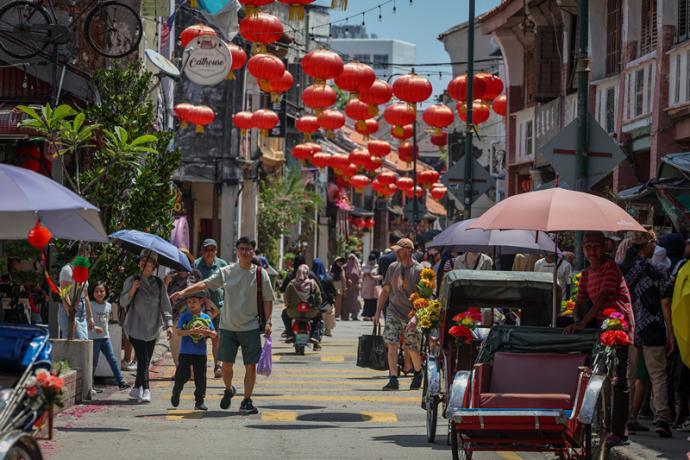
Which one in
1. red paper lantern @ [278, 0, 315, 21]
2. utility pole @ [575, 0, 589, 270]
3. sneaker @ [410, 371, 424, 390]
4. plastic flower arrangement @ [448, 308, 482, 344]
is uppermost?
red paper lantern @ [278, 0, 315, 21]

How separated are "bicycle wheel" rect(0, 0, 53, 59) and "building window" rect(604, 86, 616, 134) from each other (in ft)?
41.7

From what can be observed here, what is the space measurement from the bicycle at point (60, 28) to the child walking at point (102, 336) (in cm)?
459

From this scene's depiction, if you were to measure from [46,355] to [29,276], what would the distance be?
12.5 meters

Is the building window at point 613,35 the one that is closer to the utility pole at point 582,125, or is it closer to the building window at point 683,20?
the building window at point 683,20

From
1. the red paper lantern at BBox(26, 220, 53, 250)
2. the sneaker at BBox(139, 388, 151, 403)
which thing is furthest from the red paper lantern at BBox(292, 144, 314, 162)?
the red paper lantern at BBox(26, 220, 53, 250)

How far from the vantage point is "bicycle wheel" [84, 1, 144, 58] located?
21812 millimetres

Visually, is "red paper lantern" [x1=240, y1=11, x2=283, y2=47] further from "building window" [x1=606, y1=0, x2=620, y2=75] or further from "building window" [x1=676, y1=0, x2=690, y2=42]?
"building window" [x1=606, y1=0, x2=620, y2=75]

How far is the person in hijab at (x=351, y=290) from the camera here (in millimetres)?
39312

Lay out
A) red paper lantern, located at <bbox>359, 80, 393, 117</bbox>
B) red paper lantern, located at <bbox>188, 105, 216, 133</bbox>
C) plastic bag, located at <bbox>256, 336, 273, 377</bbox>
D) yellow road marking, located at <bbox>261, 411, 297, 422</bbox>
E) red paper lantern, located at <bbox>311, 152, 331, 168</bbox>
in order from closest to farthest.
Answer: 1. yellow road marking, located at <bbox>261, 411, 297, 422</bbox>
2. plastic bag, located at <bbox>256, 336, 273, 377</bbox>
3. red paper lantern, located at <bbox>359, 80, 393, 117</bbox>
4. red paper lantern, located at <bbox>188, 105, 216, 133</bbox>
5. red paper lantern, located at <bbox>311, 152, 331, 168</bbox>

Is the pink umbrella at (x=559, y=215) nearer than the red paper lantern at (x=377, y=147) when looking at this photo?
Yes

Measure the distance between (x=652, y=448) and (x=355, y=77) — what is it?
46.4 ft

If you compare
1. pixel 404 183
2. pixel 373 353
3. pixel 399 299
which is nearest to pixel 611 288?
pixel 399 299

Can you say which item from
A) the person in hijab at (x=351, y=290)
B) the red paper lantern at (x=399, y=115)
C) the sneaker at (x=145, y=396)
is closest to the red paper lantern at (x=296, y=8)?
the sneaker at (x=145, y=396)

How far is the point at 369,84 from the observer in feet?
83.6
